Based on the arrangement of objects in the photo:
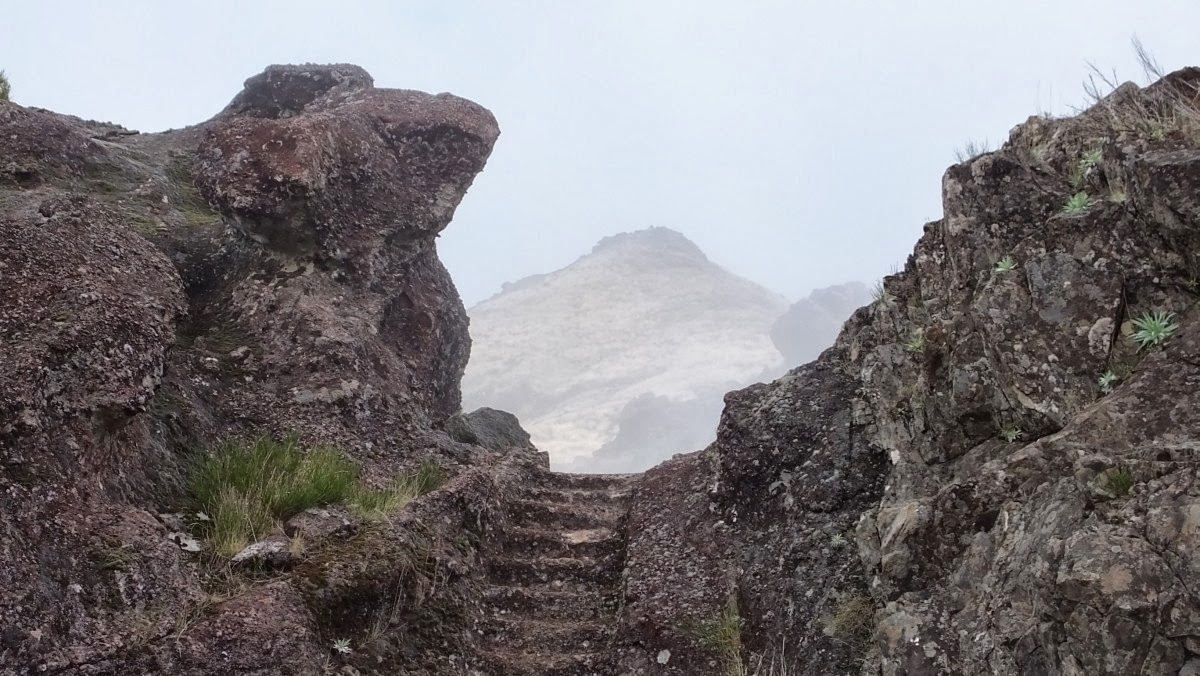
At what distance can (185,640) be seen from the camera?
476 centimetres

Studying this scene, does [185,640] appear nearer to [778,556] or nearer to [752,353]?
[778,556]

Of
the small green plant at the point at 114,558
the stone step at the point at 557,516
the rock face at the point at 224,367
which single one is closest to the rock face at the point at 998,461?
the stone step at the point at 557,516

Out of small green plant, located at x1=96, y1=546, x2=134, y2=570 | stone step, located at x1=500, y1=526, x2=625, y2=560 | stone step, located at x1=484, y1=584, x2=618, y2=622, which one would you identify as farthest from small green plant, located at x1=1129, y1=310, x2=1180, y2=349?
small green plant, located at x1=96, y1=546, x2=134, y2=570

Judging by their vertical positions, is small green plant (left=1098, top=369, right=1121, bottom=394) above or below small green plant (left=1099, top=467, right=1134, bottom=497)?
above

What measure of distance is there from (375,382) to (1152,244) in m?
7.87

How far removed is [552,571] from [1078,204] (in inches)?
221

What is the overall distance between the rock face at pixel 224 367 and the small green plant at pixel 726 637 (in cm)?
206

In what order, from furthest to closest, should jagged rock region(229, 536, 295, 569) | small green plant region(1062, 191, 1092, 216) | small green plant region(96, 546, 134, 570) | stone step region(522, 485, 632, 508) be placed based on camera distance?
stone step region(522, 485, 632, 508) → jagged rock region(229, 536, 295, 569) → small green plant region(1062, 191, 1092, 216) → small green plant region(96, 546, 134, 570)

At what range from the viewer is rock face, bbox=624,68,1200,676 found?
382 cm

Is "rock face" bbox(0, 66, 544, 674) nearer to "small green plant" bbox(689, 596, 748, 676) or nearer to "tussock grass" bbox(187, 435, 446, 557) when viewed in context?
"tussock grass" bbox(187, 435, 446, 557)

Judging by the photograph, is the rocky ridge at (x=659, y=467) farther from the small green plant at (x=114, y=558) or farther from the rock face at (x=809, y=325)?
the rock face at (x=809, y=325)

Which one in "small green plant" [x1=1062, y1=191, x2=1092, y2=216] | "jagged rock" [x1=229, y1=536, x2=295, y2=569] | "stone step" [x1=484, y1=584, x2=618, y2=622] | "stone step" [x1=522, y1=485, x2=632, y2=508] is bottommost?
"stone step" [x1=484, y1=584, x2=618, y2=622]

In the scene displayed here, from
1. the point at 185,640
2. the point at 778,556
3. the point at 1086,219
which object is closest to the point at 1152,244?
the point at 1086,219

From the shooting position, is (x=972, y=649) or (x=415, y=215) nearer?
(x=972, y=649)
